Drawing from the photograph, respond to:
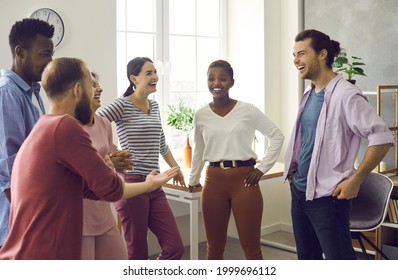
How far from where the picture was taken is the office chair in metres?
2.85

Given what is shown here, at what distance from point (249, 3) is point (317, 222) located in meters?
2.68

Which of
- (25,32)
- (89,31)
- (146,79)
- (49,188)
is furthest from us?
(89,31)

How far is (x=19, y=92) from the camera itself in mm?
1735

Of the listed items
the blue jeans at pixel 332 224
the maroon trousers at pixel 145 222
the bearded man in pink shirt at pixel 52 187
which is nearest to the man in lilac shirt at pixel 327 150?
the blue jeans at pixel 332 224

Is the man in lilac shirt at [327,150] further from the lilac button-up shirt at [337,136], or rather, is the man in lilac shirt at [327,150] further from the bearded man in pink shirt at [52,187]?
the bearded man in pink shirt at [52,187]

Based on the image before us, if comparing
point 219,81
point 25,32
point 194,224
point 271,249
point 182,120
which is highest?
point 25,32

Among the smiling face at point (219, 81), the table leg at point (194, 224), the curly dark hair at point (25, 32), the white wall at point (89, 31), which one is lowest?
the table leg at point (194, 224)

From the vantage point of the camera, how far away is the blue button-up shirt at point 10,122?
5.43ft

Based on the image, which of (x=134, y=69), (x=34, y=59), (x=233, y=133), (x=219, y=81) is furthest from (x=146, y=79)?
(x=34, y=59)

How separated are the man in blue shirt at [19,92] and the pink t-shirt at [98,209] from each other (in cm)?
28

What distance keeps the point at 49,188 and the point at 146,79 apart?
4.48ft

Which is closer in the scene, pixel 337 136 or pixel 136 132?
pixel 337 136

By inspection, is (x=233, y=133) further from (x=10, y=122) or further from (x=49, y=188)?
(x=49, y=188)

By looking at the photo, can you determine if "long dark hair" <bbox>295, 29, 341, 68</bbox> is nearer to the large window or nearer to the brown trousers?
the brown trousers
